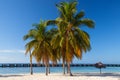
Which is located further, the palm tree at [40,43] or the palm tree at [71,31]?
the palm tree at [40,43]

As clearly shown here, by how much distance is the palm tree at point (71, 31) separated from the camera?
26484 millimetres

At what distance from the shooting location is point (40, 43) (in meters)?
31.5

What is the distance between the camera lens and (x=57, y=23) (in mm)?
27875

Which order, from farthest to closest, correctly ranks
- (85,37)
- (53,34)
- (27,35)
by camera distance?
(27,35), (53,34), (85,37)

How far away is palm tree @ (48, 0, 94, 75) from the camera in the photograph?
26484mm

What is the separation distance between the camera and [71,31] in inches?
1065

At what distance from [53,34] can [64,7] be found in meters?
4.55

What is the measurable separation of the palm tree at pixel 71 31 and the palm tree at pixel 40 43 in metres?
4.04

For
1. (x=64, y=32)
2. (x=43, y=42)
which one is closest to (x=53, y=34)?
(x=43, y=42)

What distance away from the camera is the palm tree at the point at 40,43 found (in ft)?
104

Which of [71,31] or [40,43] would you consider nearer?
[71,31]

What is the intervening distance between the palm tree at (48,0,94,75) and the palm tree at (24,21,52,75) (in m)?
4.04

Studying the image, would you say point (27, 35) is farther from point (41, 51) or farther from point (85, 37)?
point (85, 37)

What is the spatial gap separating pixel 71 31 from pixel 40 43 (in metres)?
6.02
